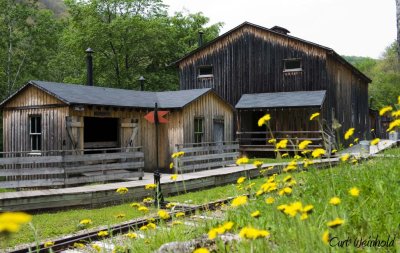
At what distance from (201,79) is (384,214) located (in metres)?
23.7

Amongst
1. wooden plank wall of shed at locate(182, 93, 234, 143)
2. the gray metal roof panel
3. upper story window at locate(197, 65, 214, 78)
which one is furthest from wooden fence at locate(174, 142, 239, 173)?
upper story window at locate(197, 65, 214, 78)

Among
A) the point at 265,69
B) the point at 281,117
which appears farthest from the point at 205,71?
A: the point at 281,117

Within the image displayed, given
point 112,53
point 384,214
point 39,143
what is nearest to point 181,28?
point 112,53

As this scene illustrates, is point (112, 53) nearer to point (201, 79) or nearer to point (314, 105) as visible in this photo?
point (201, 79)

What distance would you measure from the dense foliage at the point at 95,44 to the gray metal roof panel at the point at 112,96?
1613cm

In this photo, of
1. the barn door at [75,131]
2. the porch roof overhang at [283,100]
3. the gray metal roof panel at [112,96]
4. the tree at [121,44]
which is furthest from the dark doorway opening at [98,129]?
the tree at [121,44]

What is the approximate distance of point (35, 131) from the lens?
1585 cm

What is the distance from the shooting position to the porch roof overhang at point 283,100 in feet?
72.2

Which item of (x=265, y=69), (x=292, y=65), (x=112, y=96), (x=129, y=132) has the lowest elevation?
(x=129, y=132)

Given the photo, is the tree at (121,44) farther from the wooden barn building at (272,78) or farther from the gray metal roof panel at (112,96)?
the gray metal roof panel at (112,96)

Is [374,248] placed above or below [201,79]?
below

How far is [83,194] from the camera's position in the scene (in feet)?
33.9

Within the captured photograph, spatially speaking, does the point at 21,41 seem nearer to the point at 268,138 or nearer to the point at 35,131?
the point at 35,131

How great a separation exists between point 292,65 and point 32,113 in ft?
51.4
